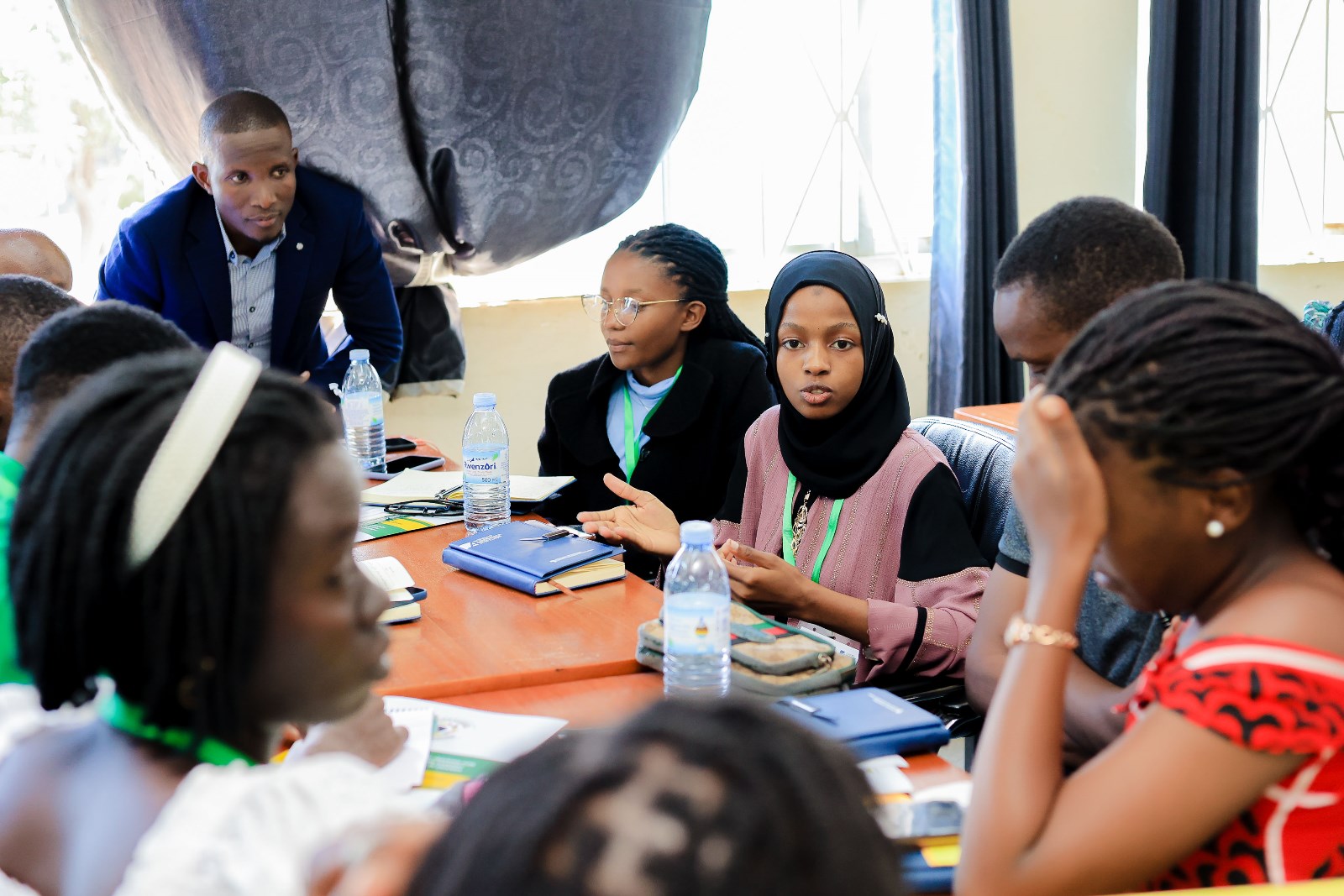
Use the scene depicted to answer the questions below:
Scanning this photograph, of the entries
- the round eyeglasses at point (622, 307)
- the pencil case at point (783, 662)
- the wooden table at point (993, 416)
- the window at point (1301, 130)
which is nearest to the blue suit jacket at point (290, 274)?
the round eyeglasses at point (622, 307)

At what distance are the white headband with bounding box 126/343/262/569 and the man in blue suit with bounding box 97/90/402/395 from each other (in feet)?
7.53

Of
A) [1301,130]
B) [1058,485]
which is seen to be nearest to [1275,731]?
[1058,485]

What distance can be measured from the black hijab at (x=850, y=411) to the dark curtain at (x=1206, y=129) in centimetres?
259

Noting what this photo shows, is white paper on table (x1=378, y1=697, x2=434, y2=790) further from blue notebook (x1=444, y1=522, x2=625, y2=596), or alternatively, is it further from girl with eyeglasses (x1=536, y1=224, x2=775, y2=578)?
girl with eyeglasses (x1=536, y1=224, x2=775, y2=578)

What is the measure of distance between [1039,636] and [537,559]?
1101mm

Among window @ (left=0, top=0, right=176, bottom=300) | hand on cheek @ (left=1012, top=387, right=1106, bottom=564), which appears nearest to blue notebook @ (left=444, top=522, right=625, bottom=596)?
hand on cheek @ (left=1012, top=387, right=1106, bottom=564)

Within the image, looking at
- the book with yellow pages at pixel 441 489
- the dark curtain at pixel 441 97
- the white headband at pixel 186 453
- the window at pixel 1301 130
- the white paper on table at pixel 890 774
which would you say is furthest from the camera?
the window at pixel 1301 130

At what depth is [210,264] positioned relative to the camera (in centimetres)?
312

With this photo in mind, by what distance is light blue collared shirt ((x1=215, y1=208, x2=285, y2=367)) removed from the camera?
10.5ft

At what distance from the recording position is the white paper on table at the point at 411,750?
1.32 meters

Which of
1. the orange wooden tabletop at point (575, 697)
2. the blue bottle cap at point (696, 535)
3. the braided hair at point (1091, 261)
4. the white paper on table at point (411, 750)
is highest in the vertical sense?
the braided hair at point (1091, 261)

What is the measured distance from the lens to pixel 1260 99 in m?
4.62

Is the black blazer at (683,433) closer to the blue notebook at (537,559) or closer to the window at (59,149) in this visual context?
the blue notebook at (537,559)

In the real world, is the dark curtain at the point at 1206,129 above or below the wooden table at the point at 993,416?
above
